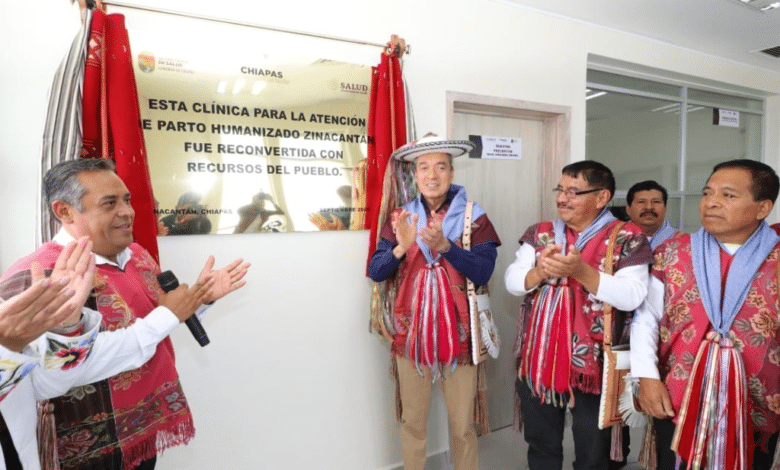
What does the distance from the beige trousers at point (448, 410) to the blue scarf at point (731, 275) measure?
2.97ft

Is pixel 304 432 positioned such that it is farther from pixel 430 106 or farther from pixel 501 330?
pixel 430 106

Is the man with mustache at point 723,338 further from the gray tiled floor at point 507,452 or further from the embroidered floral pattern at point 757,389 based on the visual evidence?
the gray tiled floor at point 507,452

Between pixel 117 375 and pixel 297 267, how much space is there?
3.06 ft

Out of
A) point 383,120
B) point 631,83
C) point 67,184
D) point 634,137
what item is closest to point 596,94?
point 631,83

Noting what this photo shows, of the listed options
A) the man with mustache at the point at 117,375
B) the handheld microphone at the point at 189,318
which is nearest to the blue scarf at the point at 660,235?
the handheld microphone at the point at 189,318

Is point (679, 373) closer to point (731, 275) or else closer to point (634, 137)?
point (731, 275)

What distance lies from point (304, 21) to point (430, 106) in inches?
28.5

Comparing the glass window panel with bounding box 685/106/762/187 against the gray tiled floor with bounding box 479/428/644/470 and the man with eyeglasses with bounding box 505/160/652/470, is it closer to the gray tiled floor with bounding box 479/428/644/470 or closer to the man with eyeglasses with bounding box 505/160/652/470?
the gray tiled floor with bounding box 479/428/644/470

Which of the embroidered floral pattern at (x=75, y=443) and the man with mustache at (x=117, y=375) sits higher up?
the man with mustache at (x=117, y=375)

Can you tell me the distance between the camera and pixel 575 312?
1616 mm

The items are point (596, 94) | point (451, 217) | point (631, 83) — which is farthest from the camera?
point (631, 83)

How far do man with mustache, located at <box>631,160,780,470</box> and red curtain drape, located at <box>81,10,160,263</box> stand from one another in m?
1.81

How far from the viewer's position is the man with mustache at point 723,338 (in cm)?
125

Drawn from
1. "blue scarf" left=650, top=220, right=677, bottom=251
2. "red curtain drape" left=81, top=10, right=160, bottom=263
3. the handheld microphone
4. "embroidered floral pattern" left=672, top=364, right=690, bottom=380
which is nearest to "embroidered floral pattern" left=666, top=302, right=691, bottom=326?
"embroidered floral pattern" left=672, top=364, right=690, bottom=380
